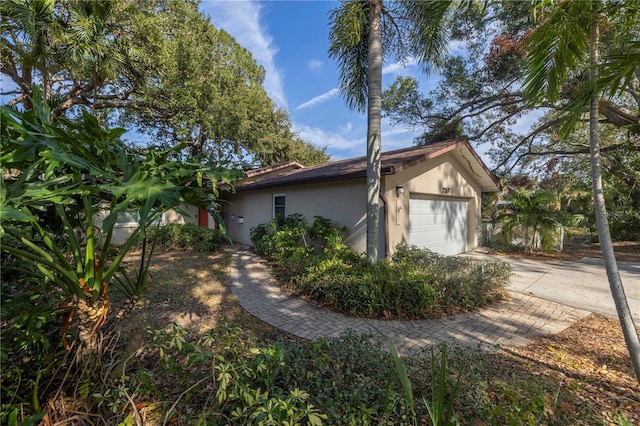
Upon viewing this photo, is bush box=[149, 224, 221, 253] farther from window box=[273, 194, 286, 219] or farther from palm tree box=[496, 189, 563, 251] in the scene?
palm tree box=[496, 189, 563, 251]

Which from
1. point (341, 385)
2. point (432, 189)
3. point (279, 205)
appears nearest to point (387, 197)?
point (432, 189)

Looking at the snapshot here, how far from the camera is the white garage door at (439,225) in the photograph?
8828 mm

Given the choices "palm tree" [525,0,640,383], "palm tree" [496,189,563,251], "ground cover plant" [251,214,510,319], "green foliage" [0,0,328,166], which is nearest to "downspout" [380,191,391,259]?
"ground cover plant" [251,214,510,319]

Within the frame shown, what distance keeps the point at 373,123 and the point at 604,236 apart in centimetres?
Result: 431

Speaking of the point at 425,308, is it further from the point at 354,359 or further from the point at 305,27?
the point at 305,27

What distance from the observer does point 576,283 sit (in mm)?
6750

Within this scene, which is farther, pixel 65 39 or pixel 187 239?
pixel 187 239

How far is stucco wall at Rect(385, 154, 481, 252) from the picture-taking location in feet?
25.8

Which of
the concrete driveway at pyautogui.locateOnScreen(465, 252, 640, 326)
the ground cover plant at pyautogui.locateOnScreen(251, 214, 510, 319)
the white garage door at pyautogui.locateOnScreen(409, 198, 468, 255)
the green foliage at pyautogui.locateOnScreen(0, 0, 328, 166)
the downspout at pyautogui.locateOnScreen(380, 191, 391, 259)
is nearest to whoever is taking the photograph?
the ground cover plant at pyautogui.locateOnScreen(251, 214, 510, 319)

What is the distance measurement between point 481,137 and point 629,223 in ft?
25.5

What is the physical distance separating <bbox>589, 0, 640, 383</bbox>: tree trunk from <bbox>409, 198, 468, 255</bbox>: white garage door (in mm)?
5570

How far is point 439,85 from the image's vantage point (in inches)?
537

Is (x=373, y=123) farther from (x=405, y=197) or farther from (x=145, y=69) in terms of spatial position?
(x=145, y=69)

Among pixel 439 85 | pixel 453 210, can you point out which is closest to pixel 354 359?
pixel 453 210
